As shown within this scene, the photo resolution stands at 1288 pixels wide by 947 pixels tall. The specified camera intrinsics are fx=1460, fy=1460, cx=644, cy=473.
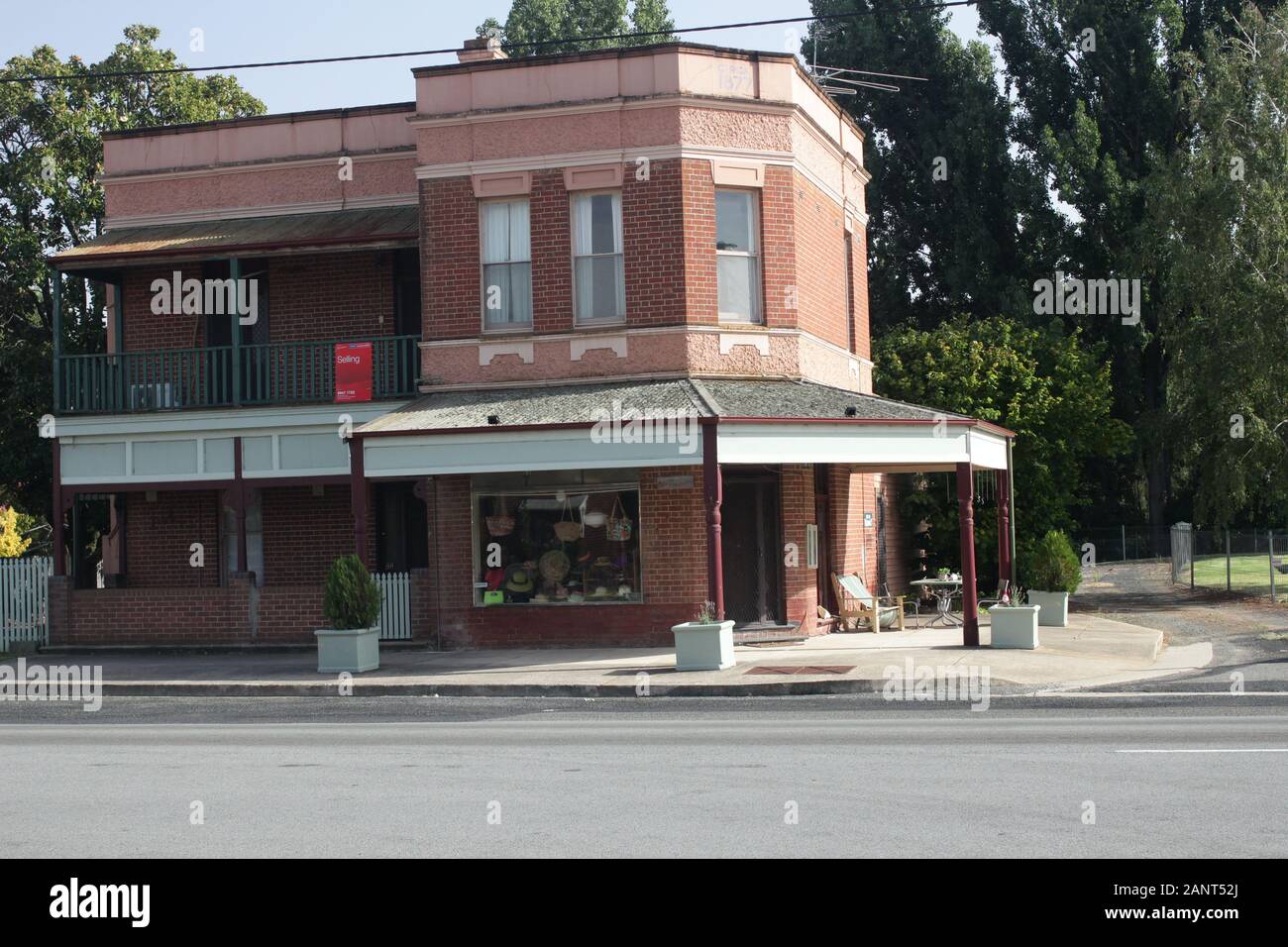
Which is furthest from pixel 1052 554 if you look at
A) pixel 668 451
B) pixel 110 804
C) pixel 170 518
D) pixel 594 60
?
pixel 110 804

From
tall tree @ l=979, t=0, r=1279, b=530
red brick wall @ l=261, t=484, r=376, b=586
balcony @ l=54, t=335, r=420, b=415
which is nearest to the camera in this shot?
balcony @ l=54, t=335, r=420, b=415

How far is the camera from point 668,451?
1903 centimetres

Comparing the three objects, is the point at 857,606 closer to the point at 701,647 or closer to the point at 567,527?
the point at 567,527

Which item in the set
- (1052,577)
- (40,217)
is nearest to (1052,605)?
(1052,577)

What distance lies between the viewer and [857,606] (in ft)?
78.1

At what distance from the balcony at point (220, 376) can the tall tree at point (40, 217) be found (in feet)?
22.2

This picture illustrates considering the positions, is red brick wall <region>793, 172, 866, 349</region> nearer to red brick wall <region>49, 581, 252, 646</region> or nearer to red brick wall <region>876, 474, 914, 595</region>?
red brick wall <region>876, 474, 914, 595</region>

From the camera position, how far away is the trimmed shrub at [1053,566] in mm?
22641

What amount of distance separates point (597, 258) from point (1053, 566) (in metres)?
8.53

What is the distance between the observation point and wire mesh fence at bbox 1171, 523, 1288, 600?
32.3 meters

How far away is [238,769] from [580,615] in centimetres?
1054

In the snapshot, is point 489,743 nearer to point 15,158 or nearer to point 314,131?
point 314,131

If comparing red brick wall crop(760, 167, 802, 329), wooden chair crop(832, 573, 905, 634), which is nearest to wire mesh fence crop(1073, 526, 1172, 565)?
wooden chair crop(832, 573, 905, 634)

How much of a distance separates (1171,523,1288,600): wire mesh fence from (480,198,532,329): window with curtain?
17.4 metres
